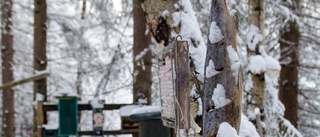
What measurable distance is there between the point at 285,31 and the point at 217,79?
7079 millimetres

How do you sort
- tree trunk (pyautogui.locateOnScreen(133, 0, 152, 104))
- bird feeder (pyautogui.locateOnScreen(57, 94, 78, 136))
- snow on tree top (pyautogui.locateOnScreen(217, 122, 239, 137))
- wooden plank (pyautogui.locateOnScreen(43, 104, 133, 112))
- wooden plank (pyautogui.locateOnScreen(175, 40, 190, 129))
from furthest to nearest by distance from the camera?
tree trunk (pyautogui.locateOnScreen(133, 0, 152, 104)) → wooden plank (pyautogui.locateOnScreen(43, 104, 133, 112)) → bird feeder (pyautogui.locateOnScreen(57, 94, 78, 136)) → wooden plank (pyautogui.locateOnScreen(175, 40, 190, 129)) → snow on tree top (pyautogui.locateOnScreen(217, 122, 239, 137))

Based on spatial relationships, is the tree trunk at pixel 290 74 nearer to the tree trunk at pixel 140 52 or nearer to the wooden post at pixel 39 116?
the tree trunk at pixel 140 52

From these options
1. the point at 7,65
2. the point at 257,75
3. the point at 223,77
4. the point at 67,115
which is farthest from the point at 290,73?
the point at 223,77

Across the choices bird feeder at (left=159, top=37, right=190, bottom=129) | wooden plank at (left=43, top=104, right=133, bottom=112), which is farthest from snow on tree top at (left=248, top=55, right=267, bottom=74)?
wooden plank at (left=43, top=104, right=133, bottom=112)

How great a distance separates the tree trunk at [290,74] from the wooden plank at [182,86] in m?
6.45

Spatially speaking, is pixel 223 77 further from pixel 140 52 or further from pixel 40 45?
pixel 40 45

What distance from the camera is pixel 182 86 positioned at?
282 cm

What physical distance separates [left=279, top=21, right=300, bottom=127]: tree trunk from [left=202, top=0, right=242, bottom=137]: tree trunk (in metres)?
6.81

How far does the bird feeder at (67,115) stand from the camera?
706cm

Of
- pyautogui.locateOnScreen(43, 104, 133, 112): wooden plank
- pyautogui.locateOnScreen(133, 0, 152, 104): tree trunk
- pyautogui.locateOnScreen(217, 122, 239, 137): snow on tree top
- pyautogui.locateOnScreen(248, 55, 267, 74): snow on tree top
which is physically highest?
pyautogui.locateOnScreen(133, 0, 152, 104): tree trunk

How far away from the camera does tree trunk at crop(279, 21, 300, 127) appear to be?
8953mm

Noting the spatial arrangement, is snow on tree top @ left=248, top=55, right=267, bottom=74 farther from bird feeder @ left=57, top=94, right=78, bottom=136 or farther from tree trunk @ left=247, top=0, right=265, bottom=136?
bird feeder @ left=57, top=94, right=78, bottom=136

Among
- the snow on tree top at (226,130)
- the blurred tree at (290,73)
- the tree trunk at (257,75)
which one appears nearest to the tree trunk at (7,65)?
the blurred tree at (290,73)

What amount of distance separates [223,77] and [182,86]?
538mm
